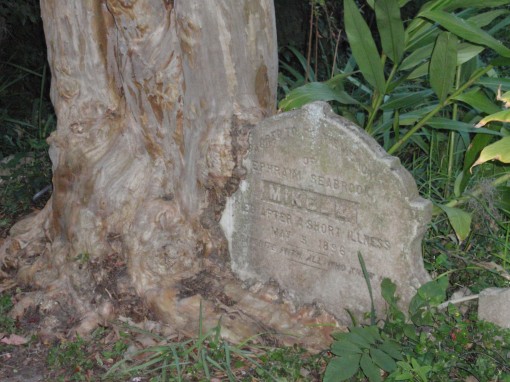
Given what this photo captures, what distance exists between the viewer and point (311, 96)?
3.99 m

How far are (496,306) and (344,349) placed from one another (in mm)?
718

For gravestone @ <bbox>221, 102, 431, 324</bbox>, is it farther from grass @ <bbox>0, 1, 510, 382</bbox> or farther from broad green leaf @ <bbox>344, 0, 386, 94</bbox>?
broad green leaf @ <bbox>344, 0, 386, 94</bbox>

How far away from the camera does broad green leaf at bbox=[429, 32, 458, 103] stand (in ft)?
12.2

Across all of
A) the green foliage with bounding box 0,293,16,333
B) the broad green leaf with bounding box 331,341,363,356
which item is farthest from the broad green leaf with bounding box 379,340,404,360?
the green foliage with bounding box 0,293,16,333

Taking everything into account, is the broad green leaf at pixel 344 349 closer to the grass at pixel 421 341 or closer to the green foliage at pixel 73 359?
the grass at pixel 421 341

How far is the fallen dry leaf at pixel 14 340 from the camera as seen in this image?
399cm

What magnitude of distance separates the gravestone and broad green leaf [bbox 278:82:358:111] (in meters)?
0.31

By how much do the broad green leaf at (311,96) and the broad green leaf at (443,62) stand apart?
434 mm

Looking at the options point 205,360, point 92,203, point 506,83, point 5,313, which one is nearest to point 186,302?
point 205,360

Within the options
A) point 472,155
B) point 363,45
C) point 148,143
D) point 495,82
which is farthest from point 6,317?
point 495,82

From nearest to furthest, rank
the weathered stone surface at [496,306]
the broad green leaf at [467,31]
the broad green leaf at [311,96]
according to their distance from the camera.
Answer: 1. the weathered stone surface at [496,306]
2. the broad green leaf at [467,31]
3. the broad green leaf at [311,96]

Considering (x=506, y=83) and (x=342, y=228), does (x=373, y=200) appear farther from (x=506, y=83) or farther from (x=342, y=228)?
(x=506, y=83)

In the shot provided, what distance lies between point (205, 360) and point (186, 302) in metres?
0.46

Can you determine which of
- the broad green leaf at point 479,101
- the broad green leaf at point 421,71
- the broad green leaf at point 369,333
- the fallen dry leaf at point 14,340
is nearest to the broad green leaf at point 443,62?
→ the broad green leaf at point 479,101
